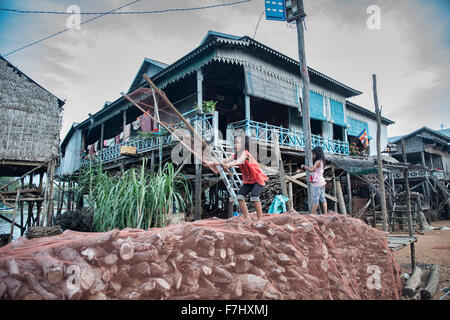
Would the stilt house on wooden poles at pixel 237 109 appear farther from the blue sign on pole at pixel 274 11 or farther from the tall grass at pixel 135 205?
A: the tall grass at pixel 135 205

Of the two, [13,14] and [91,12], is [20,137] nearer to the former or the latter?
[13,14]

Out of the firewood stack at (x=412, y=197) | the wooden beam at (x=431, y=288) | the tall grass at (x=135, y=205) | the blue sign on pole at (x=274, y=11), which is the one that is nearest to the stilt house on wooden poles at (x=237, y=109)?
the blue sign on pole at (x=274, y=11)

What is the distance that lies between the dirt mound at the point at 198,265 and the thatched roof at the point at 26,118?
9.47 metres

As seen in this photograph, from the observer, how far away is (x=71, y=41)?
743 cm

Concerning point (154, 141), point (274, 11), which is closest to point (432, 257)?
point (274, 11)

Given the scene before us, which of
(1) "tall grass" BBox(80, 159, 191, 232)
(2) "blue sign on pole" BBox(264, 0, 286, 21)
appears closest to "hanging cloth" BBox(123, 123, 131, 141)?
(1) "tall grass" BBox(80, 159, 191, 232)

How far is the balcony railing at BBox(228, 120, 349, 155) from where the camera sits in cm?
750

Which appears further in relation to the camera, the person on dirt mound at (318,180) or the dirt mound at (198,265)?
the person on dirt mound at (318,180)

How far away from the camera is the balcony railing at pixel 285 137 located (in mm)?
7500

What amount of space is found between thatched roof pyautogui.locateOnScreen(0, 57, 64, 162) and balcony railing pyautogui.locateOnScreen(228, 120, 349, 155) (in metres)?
7.47

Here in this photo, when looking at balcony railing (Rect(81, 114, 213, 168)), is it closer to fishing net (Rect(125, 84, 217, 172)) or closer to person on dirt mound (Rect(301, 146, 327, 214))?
fishing net (Rect(125, 84, 217, 172))

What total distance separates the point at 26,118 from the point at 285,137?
9.88 meters

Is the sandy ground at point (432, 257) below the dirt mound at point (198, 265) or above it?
below
